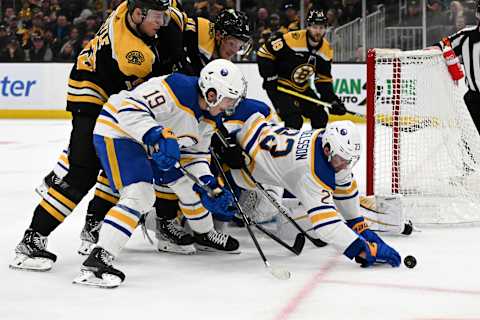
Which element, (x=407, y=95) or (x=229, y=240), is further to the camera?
(x=407, y=95)

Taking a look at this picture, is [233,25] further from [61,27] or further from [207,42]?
[61,27]

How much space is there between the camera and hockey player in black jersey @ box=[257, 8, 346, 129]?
208 inches

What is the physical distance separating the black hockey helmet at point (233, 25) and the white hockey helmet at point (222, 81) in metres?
0.60

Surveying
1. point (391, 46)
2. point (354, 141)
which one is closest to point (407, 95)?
point (354, 141)

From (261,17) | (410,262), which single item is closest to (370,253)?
(410,262)

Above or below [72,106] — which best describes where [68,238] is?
below

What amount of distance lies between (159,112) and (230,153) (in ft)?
1.67

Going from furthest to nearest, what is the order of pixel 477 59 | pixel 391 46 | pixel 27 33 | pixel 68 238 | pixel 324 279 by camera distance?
pixel 27 33
pixel 391 46
pixel 477 59
pixel 68 238
pixel 324 279

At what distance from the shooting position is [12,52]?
959 centimetres

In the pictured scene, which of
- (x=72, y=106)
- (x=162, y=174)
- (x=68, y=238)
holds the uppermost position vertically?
(x=72, y=106)

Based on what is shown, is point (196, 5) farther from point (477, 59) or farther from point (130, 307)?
point (130, 307)

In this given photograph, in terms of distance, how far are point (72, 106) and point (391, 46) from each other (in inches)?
255

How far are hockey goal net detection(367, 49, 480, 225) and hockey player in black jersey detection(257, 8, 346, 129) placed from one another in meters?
1.14

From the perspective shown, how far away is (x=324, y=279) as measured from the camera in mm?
2861
